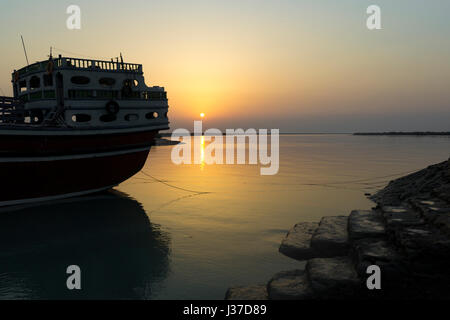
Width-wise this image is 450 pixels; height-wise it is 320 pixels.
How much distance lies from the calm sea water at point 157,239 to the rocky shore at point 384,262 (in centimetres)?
115

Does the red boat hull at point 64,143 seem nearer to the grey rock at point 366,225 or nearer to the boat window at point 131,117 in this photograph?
the boat window at point 131,117

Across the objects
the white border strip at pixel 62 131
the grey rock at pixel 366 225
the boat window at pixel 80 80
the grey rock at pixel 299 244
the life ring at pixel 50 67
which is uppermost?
the life ring at pixel 50 67

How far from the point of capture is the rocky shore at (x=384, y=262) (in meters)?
5.82

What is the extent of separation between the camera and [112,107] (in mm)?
18562

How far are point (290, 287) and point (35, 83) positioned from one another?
796 inches

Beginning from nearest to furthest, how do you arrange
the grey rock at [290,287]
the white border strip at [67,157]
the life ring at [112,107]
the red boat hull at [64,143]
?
1. the grey rock at [290,287]
2. the red boat hull at [64,143]
3. the white border strip at [67,157]
4. the life ring at [112,107]

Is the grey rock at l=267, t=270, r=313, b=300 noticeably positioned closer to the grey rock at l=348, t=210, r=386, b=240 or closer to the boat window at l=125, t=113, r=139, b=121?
the grey rock at l=348, t=210, r=386, b=240

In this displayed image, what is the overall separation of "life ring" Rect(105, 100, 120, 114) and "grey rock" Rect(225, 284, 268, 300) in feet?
47.6

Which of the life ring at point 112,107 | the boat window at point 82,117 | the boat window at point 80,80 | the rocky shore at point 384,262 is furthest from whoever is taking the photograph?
the life ring at point 112,107

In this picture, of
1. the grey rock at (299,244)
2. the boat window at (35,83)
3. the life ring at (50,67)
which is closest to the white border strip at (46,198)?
the life ring at (50,67)

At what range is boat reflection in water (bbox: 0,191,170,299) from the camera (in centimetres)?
742

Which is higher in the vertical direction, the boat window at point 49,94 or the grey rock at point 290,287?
the boat window at point 49,94
